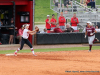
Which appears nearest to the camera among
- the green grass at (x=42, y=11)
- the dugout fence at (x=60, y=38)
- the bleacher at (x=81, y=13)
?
the dugout fence at (x=60, y=38)

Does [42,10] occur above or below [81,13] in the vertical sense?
above

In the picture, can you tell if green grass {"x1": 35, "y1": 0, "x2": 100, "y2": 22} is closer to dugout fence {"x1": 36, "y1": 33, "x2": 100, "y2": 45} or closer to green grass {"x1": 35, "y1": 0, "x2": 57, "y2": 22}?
green grass {"x1": 35, "y1": 0, "x2": 57, "y2": 22}

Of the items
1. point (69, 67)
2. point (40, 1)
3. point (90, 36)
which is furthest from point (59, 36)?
point (40, 1)

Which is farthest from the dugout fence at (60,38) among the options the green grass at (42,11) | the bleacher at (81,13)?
the green grass at (42,11)

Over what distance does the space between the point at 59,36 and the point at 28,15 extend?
10.2 ft

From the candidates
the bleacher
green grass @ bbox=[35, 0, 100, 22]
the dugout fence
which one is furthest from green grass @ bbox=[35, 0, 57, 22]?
the dugout fence

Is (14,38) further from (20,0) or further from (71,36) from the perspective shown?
(71,36)

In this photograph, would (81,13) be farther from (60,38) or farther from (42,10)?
(42,10)

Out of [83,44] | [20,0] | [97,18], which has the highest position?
[20,0]

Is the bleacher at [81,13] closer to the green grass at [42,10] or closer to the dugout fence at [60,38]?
the dugout fence at [60,38]

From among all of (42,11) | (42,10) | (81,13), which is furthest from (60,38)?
(42,10)

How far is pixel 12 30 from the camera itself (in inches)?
805

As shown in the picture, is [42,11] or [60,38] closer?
[60,38]

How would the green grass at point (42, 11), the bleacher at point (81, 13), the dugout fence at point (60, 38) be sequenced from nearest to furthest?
the dugout fence at point (60, 38), the bleacher at point (81, 13), the green grass at point (42, 11)
